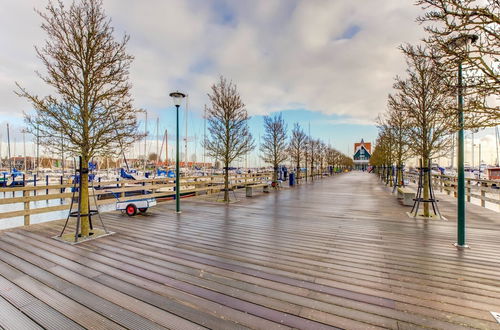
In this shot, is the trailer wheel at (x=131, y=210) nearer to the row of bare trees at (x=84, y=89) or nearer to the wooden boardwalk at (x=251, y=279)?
the wooden boardwalk at (x=251, y=279)

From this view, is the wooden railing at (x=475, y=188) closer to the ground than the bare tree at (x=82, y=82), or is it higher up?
closer to the ground

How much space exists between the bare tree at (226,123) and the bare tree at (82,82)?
5504 mm

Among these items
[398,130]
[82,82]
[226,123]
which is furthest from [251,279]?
[398,130]

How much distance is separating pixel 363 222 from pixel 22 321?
686 cm

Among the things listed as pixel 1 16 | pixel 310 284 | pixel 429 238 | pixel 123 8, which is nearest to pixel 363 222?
pixel 429 238

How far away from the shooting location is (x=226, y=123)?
1082cm

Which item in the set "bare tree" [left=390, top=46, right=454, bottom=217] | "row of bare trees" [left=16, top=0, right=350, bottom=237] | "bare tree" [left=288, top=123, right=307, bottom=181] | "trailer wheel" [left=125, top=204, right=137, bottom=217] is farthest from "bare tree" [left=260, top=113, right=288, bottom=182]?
"row of bare trees" [left=16, top=0, right=350, bottom=237]

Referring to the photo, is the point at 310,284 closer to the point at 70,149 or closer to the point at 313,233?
the point at 313,233

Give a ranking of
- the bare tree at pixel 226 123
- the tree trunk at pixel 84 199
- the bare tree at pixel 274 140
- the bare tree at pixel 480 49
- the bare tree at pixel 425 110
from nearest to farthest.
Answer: the bare tree at pixel 480 49, the tree trunk at pixel 84 199, the bare tree at pixel 425 110, the bare tree at pixel 226 123, the bare tree at pixel 274 140

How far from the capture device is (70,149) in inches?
203

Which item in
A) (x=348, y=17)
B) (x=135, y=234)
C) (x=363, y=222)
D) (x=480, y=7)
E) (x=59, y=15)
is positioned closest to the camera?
(x=480, y=7)

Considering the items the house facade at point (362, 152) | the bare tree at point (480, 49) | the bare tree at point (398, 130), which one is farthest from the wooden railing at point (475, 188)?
the house facade at point (362, 152)

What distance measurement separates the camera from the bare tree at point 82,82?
4.93 m

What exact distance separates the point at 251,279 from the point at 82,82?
5.29 metres
